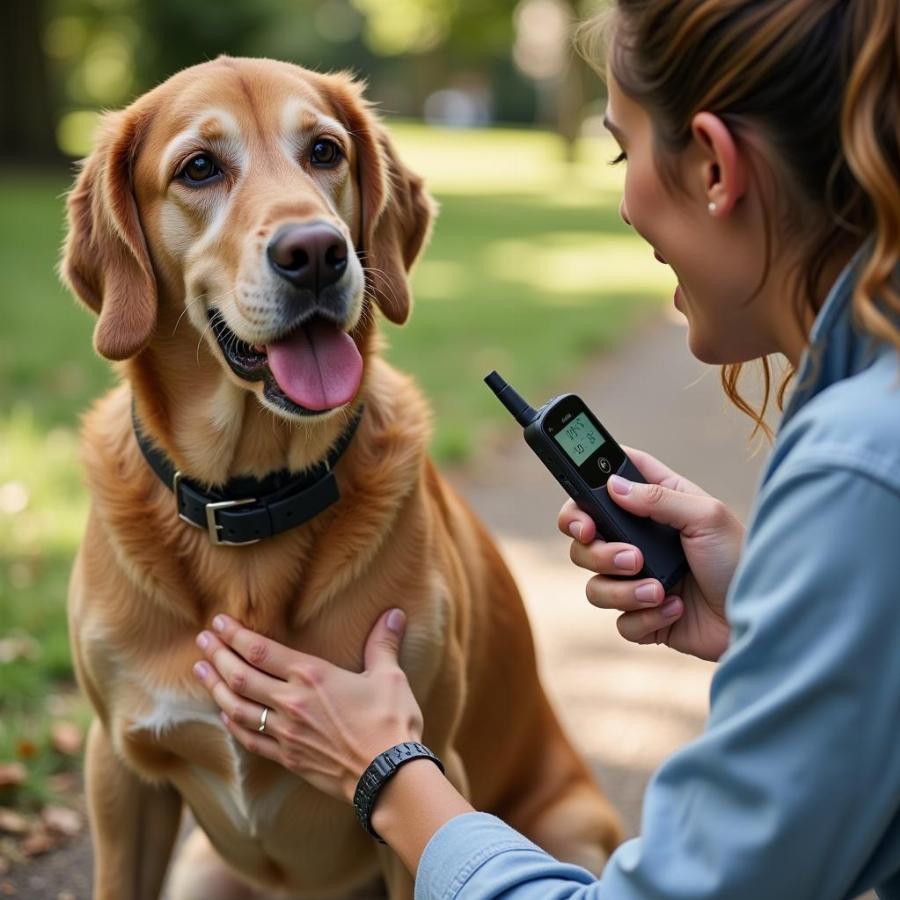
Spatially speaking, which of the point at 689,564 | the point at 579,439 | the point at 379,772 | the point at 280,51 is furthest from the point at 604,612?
the point at 280,51

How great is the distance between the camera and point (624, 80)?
5.43 ft

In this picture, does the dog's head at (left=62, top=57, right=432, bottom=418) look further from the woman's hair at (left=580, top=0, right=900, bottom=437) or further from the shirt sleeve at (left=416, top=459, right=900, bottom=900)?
the shirt sleeve at (left=416, top=459, right=900, bottom=900)

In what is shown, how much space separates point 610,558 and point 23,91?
20687mm

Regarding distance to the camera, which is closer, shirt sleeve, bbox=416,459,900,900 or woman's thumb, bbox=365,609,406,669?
shirt sleeve, bbox=416,459,900,900

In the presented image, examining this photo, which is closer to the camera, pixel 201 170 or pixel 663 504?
pixel 663 504

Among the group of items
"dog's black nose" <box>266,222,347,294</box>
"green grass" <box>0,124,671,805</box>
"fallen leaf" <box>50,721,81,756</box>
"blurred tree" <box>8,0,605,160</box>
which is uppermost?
"dog's black nose" <box>266,222,347,294</box>

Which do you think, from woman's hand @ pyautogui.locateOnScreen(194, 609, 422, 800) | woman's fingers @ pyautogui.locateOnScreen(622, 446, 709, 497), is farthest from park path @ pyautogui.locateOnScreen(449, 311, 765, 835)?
woman's hand @ pyautogui.locateOnScreen(194, 609, 422, 800)

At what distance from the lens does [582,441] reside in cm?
207

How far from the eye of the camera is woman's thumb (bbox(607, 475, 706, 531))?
2.03 meters

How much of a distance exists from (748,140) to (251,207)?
1.13m

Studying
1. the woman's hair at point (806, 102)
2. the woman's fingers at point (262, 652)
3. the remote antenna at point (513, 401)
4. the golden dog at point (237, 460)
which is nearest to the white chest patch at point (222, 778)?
the golden dog at point (237, 460)

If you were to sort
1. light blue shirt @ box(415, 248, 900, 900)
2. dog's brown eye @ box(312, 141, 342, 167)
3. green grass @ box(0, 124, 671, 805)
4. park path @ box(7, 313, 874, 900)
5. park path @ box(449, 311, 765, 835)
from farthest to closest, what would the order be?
green grass @ box(0, 124, 671, 805) → park path @ box(449, 311, 765, 835) → park path @ box(7, 313, 874, 900) → dog's brown eye @ box(312, 141, 342, 167) → light blue shirt @ box(415, 248, 900, 900)

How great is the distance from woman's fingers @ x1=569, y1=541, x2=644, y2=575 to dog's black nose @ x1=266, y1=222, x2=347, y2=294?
0.70 metres

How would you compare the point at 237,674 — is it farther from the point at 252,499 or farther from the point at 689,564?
the point at 689,564
